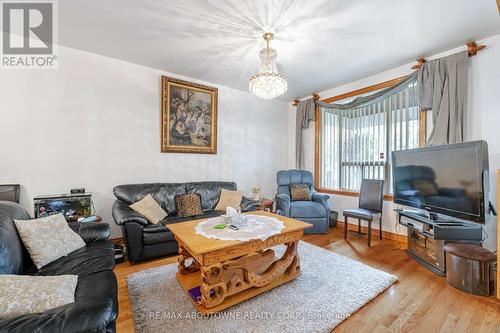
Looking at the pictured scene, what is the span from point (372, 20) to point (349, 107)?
176cm

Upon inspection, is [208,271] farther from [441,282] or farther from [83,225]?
[441,282]

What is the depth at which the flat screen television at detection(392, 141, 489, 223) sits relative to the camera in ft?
6.63

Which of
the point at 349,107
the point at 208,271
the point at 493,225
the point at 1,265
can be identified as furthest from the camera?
the point at 349,107

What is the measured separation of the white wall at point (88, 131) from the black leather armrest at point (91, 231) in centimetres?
113

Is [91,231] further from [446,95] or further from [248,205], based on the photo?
[446,95]

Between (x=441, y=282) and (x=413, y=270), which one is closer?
(x=441, y=282)

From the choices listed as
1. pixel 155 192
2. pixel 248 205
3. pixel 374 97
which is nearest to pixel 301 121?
pixel 374 97

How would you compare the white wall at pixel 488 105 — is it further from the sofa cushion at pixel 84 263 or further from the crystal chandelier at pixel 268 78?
the sofa cushion at pixel 84 263

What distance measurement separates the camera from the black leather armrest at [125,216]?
245 centimetres

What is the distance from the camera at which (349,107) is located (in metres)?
3.89

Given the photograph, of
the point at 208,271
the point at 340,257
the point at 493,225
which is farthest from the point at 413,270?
the point at 208,271

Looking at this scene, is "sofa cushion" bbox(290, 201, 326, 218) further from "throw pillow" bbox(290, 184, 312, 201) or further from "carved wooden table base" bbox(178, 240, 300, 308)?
"carved wooden table base" bbox(178, 240, 300, 308)

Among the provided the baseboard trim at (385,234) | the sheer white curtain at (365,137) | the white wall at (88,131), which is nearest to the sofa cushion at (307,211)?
the baseboard trim at (385,234)

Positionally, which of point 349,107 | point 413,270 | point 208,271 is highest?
point 349,107
